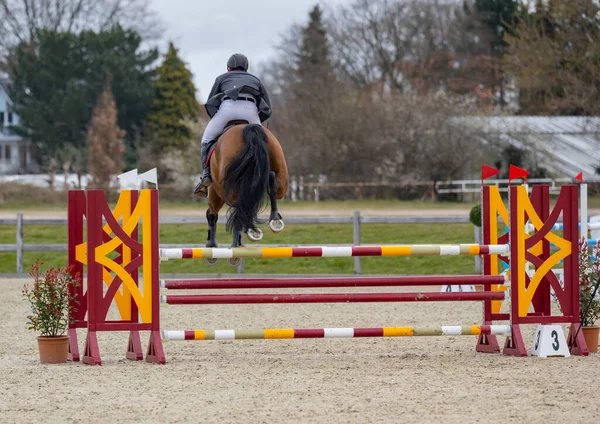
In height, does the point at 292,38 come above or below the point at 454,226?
above

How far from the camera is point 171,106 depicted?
4275cm

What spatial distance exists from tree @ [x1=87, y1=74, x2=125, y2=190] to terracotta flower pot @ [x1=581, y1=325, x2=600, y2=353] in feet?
89.5

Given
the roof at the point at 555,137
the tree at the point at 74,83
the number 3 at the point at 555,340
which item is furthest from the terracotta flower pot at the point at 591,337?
the tree at the point at 74,83

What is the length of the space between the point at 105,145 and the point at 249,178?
31.3 meters

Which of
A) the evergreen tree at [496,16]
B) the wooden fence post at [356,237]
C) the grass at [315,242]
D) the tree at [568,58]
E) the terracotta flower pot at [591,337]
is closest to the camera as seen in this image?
the terracotta flower pot at [591,337]

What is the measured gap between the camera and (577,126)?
124ft

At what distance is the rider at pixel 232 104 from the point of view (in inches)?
307

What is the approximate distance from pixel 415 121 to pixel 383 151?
1.43m

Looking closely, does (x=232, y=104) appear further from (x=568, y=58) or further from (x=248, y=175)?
(x=568, y=58)

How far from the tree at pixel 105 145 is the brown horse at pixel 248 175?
87.3ft

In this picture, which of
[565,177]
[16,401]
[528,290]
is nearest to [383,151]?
[565,177]

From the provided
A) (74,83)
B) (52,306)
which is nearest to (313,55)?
(74,83)

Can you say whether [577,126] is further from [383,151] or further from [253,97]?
[253,97]

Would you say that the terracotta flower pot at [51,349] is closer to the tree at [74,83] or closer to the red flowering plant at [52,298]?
the red flowering plant at [52,298]
